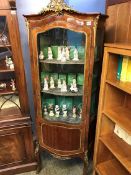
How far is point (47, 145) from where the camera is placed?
5.91 feet

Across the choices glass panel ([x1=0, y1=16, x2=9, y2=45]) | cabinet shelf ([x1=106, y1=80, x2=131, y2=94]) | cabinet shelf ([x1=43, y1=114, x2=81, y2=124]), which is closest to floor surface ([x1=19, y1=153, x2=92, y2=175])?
cabinet shelf ([x1=43, y1=114, x2=81, y2=124])

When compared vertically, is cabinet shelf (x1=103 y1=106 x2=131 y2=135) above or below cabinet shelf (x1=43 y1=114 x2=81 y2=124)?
above

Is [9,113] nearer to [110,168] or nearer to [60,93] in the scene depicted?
[60,93]

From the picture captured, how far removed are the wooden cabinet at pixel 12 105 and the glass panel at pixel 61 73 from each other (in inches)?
7.7

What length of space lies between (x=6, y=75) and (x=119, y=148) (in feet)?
4.04

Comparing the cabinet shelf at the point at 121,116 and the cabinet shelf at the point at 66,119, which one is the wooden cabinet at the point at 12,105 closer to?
the cabinet shelf at the point at 66,119

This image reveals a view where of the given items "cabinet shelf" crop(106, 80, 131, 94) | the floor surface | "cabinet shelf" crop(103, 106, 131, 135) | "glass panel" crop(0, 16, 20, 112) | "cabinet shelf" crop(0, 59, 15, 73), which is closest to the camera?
"cabinet shelf" crop(106, 80, 131, 94)

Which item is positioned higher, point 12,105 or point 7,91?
point 7,91

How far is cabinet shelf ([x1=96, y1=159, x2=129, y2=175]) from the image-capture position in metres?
1.74

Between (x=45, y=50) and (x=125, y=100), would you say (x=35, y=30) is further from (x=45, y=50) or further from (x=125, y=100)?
(x=125, y=100)

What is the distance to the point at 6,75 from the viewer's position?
1681 mm

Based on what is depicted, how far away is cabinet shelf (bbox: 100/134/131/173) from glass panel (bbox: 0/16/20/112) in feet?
3.06

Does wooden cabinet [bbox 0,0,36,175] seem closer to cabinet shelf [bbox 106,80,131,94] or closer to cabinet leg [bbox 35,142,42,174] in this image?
cabinet leg [bbox 35,142,42,174]

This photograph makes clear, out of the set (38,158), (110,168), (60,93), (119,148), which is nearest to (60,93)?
(60,93)
